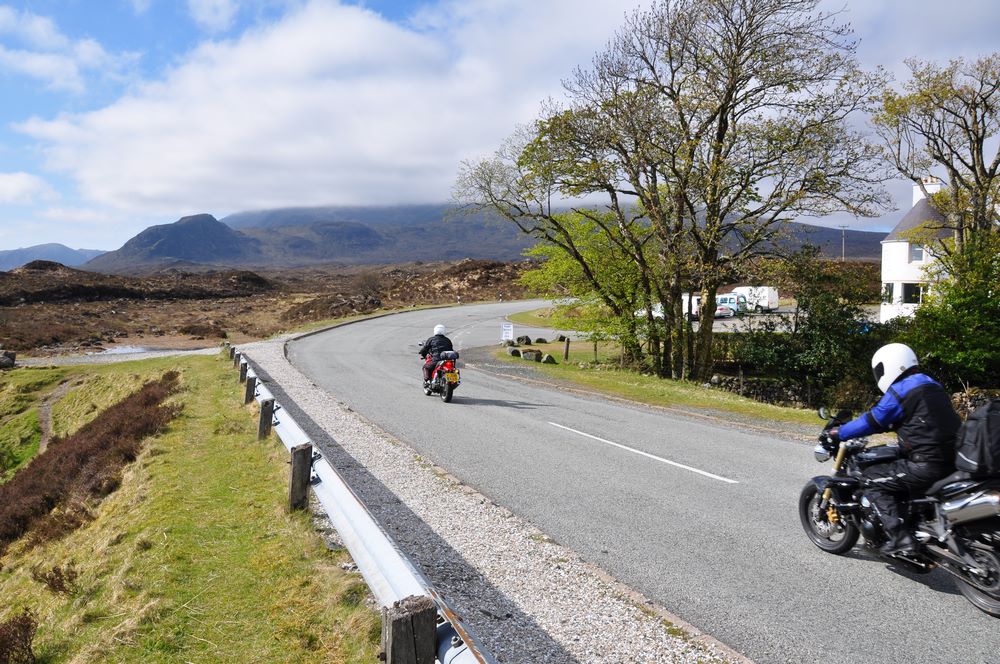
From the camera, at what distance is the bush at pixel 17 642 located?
5070mm

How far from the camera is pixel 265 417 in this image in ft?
36.6

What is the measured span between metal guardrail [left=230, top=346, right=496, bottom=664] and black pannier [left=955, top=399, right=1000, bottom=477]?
13.0 ft

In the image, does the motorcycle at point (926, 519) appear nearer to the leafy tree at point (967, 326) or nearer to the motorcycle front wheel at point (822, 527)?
the motorcycle front wheel at point (822, 527)

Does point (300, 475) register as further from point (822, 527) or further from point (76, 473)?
point (76, 473)

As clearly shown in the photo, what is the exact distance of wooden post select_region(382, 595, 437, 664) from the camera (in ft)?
11.4

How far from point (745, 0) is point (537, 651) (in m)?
22.1

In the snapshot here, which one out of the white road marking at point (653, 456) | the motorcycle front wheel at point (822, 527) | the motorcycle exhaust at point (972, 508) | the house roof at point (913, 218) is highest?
the house roof at point (913, 218)

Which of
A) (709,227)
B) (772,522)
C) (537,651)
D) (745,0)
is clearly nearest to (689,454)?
(772,522)

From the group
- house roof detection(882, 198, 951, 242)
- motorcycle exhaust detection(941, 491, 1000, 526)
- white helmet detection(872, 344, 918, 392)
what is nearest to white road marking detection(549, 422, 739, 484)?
white helmet detection(872, 344, 918, 392)

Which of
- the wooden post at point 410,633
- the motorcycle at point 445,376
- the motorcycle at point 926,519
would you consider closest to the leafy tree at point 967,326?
the motorcycle at point 445,376

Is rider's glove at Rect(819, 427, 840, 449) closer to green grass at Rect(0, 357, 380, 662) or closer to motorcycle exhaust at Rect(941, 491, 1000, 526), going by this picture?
motorcycle exhaust at Rect(941, 491, 1000, 526)

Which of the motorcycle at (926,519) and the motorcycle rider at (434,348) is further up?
the motorcycle rider at (434,348)

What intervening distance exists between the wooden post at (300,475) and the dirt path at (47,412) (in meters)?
18.7

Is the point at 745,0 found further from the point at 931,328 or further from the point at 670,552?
the point at 670,552
